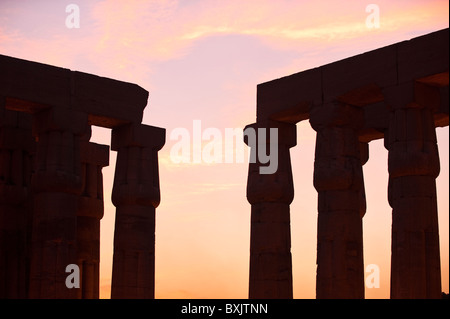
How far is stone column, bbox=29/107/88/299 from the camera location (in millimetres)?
30141

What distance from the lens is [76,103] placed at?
31.6m

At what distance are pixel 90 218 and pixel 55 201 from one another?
769cm

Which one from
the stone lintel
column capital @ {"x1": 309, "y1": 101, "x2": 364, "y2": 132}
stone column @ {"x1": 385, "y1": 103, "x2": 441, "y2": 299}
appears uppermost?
the stone lintel

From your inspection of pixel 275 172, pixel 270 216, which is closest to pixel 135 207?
pixel 270 216

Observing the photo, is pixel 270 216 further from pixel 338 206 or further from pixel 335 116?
pixel 335 116

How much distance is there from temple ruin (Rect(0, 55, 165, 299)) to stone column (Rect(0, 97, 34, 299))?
3 cm

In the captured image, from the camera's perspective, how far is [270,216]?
102 ft

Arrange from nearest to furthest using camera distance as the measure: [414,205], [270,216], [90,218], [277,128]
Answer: [414,205] → [270,216] → [277,128] → [90,218]

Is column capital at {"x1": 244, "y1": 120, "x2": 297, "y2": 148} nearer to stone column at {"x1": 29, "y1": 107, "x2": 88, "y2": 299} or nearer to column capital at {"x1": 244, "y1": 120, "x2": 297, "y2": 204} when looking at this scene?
column capital at {"x1": 244, "y1": 120, "x2": 297, "y2": 204}

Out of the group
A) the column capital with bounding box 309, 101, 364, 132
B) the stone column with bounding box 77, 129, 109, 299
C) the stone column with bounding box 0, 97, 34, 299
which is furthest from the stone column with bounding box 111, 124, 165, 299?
the column capital with bounding box 309, 101, 364, 132

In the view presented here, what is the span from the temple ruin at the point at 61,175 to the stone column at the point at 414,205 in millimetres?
9280

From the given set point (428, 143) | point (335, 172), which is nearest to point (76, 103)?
point (335, 172)

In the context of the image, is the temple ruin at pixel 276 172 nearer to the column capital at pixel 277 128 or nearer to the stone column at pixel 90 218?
the column capital at pixel 277 128
